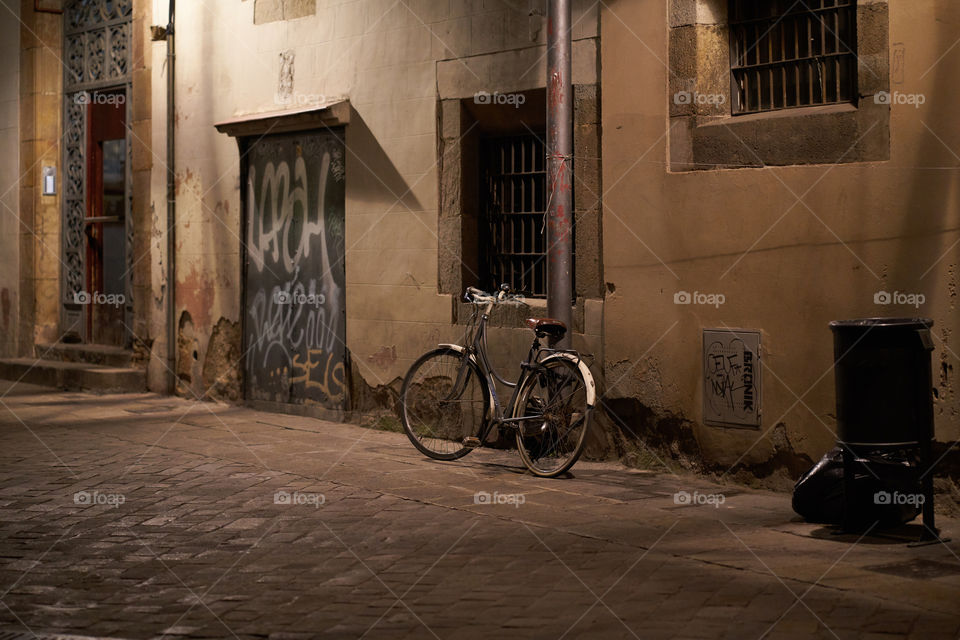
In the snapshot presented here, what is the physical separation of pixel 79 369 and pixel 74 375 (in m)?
0.11

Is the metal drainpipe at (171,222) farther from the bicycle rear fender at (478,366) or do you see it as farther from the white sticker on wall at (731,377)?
the white sticker on wall at (731,377)

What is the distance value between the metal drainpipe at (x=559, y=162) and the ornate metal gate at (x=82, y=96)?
6817 mm

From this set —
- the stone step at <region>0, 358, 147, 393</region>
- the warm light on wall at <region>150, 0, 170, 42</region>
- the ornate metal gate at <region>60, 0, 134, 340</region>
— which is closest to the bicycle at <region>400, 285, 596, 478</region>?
the stone step at <region>0, 358, 147, 393</region>

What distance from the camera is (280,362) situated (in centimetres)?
1215

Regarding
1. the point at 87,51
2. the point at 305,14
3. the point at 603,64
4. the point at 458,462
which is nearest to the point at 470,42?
the point at 603,64

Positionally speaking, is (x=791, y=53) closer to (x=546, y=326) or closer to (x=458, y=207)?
(x=546, y=326)

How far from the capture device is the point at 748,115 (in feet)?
28.5

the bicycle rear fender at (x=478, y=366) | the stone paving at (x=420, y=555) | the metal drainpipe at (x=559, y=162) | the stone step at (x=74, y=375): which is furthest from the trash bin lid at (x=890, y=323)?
the stone step at (x=74, y=375)

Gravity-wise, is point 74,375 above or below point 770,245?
below

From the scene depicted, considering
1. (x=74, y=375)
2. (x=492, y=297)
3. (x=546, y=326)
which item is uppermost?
(x=492, y=297)

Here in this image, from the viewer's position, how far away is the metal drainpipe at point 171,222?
43.6 ft

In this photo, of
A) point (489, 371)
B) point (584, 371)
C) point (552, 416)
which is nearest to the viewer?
point (584, 371)

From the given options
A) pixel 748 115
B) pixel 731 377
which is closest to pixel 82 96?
pixel 748 115

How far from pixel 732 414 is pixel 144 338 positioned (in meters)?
7.69
